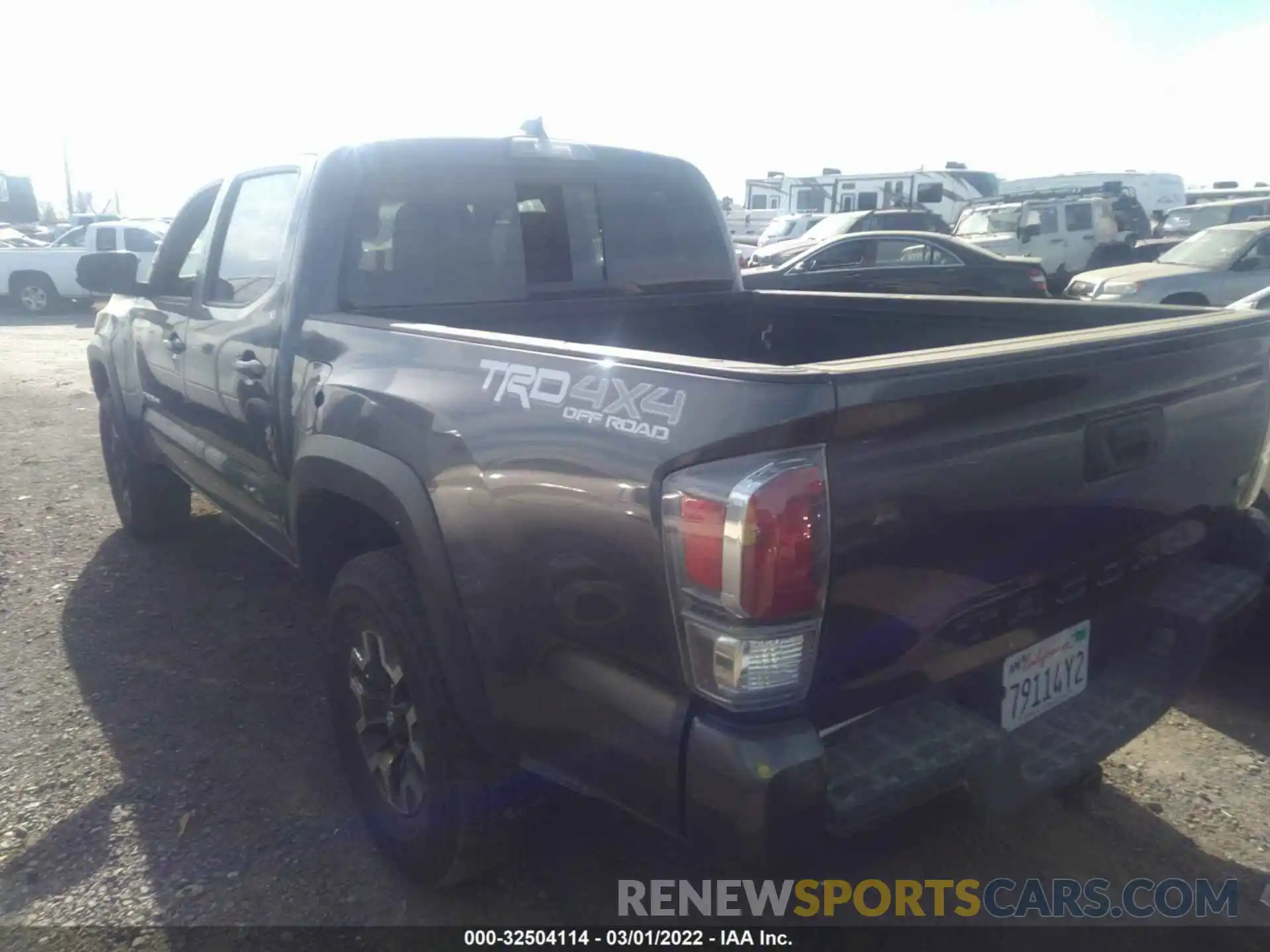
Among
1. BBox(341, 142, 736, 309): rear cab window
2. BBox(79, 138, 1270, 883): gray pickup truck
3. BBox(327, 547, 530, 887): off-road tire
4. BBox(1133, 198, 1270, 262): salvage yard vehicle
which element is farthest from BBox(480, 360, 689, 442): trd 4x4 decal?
BBox(1133, 198, 1270, 262): salvage yard vehicle

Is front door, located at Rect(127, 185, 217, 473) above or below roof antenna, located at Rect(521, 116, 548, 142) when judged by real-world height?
below

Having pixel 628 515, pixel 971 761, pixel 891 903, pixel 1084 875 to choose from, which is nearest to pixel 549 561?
pixel 628 515

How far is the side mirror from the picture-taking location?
443 centimetres

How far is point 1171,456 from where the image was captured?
2.42 metres

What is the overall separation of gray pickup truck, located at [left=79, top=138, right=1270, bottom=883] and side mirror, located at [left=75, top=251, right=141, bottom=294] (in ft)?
3.62

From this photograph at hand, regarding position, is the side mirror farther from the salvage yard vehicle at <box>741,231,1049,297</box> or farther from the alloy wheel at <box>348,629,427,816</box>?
the salvage yard vehicle at <box>741,231,1049,297</box>

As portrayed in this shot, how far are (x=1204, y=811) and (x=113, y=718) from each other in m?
3.72

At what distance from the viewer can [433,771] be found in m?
2.49

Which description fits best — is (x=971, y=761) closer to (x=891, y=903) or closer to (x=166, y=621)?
(x=891, y=903)

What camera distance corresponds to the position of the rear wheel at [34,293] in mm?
19250

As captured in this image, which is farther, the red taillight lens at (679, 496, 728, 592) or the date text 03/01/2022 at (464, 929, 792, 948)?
the date text 03/01/2022 at (464, 929, 792, 948)

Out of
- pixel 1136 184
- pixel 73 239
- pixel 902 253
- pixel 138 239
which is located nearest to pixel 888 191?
pixel 1136 184

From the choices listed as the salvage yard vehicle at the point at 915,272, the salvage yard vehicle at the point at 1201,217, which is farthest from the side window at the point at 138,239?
the salvage yard vehicle at the point at 1201,217

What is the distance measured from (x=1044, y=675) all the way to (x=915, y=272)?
10.2 meters
